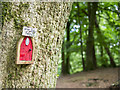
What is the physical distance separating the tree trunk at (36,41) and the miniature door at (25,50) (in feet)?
0.16

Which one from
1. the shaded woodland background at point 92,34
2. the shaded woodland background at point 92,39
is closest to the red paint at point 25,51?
the shaded woodland background at point 92,39

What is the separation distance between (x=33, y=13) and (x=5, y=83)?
0.80m

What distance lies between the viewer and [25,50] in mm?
1432

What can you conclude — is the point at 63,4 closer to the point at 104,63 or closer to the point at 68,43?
the point at 68,43

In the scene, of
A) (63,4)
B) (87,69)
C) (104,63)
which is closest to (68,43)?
(87,69)

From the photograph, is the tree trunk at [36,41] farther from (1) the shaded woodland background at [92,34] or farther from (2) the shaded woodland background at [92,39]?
(1) the shaded woodland background at [92,34]

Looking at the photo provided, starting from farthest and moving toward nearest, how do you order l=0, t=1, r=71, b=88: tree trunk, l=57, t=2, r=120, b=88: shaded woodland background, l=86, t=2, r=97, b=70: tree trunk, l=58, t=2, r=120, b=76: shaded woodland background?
l=86, t=2, r=97, b=70: tree trunk, l=58, t=2, r=120, b=76: shaded woodland background, l=57, t=2, r=120, b=88: shaded woodland background, l=0, t=1, r=71, b=88: tree trunk

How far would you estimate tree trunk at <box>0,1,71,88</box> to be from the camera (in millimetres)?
1351

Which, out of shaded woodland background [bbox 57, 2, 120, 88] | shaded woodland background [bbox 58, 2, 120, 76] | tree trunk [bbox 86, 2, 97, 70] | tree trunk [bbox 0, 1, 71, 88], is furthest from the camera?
tree trunk [bbox 86, 2, 97, 70]

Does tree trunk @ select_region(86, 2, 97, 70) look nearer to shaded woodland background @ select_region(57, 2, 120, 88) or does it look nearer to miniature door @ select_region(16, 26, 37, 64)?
Result: shaded woodland background @ select_region(57, 2, 120, 88)

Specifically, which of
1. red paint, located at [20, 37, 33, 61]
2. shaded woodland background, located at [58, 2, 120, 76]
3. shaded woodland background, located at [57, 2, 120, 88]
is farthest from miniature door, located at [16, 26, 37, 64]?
shaded woodland background, located at [58, 2, 120, 76]

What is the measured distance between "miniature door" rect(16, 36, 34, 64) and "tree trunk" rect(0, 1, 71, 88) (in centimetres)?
5

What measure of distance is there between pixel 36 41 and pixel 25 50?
16 cm

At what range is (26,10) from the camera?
140cm
